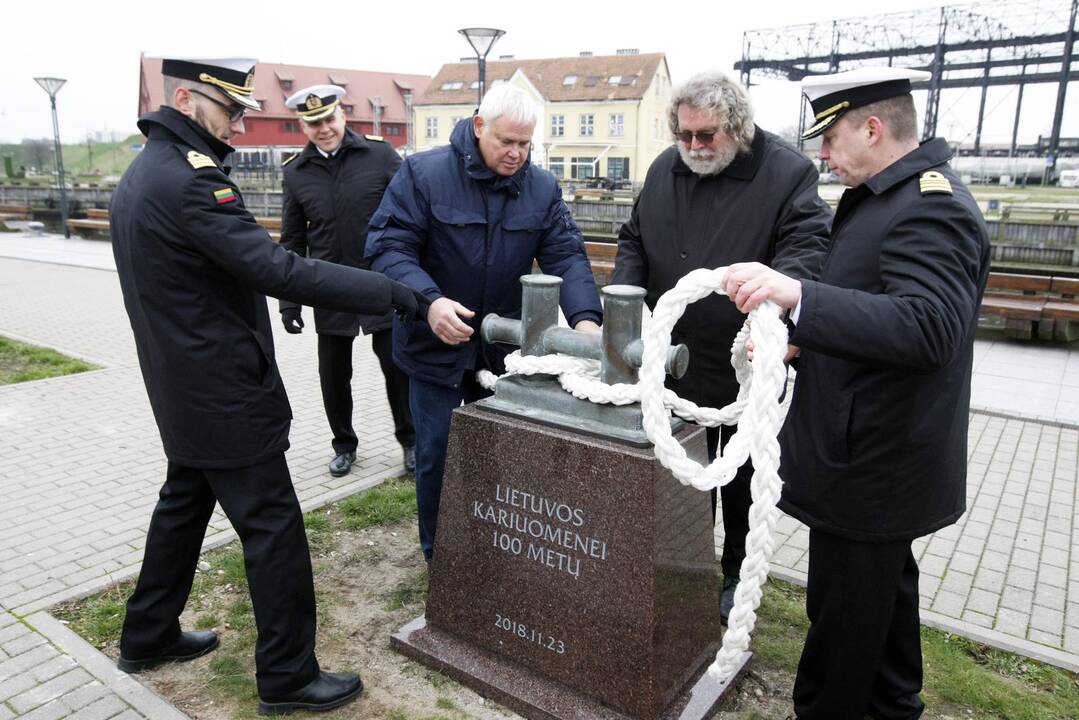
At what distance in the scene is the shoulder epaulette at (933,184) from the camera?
6.57 feet

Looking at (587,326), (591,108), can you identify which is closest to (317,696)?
(587,326)

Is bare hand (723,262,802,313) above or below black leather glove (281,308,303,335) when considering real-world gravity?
above

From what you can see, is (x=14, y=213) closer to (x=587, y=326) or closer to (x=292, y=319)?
(x=292, y=319)

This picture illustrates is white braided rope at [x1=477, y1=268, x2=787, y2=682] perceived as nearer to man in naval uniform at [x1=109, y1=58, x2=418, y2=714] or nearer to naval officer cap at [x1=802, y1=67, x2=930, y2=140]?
naval officer cap at [x1=802, y1=67, x2=930, y2=140]

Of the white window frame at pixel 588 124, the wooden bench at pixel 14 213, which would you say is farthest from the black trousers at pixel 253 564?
the white window frame at pixel 588 124

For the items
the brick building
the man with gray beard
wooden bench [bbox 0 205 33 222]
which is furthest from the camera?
the brick building

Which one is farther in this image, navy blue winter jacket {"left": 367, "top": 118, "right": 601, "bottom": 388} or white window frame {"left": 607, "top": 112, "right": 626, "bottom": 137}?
white window frame {"left": 607, "top": 112, "right": 626, "bottom": 137}

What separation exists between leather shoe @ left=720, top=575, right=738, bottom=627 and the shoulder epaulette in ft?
6.17

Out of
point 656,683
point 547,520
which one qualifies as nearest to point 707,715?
point 656,683

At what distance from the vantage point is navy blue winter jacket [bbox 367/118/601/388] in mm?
3080

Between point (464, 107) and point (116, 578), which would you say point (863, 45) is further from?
point (116, 578)

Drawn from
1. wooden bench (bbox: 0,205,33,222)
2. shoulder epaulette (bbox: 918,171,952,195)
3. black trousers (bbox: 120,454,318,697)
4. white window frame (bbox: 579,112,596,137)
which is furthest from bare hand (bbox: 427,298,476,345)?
white window frame (bbox: 579,112,596,137)

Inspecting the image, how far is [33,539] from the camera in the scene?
3986 millimetres

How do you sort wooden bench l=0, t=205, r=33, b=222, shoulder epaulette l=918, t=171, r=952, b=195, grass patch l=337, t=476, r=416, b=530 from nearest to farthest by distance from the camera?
shoulder epaulette l=918, t=171, r=952, b=195 → grass patch l=337, t=476, r=416, b=530 → wooden bench l=0, t=205, r=33, b=222
